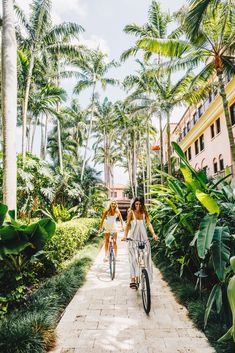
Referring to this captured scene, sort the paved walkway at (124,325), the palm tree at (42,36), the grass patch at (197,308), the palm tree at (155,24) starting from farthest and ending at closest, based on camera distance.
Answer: the palm tree at (155,24) → the palm tree at (42,36) → the paved walkway at (124,325) → the grass patch at (197,308)

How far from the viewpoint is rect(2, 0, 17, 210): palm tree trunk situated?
6918 mm

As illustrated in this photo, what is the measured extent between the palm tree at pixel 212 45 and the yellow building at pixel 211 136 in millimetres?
4860

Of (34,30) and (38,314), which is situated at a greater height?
(34,30)

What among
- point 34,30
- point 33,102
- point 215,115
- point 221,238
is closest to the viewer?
point 221,238

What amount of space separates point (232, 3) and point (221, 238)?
40.4 ft

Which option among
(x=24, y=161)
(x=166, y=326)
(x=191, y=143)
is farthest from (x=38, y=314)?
(x=191, y=143)

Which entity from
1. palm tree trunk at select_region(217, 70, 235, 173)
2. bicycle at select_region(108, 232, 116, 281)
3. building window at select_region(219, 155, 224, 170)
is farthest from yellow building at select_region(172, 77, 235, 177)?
bicycle at select_region(108, 232, 116, 281)

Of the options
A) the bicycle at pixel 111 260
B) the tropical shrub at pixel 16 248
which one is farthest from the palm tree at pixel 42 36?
the tropical shrub at pixel 16 248

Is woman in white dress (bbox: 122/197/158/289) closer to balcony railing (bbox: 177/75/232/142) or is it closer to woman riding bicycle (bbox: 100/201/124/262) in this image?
woman riding bicycle (bbox: 100/201/124/262)

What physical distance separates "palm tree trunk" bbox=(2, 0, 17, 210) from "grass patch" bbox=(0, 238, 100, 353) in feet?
8.88

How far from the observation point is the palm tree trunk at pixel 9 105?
6918 millimetres

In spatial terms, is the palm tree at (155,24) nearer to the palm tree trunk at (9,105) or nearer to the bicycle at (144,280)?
the palm tree trunk at (9,105)

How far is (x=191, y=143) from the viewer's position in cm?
3122

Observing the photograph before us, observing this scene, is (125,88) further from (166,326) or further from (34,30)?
(166,326)
